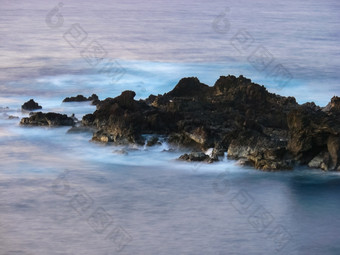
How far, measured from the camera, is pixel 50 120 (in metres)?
23.2

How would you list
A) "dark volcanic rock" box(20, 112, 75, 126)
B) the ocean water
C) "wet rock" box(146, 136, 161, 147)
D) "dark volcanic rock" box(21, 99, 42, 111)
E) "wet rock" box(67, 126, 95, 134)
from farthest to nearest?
"dark volcanic rock" box(21, 99, 42, 111) → "dark volcanic rock" box(20, 112, 75, 126) → "wet rock" box(67, 126, 95, 134) → "wet rock" box(146, 136, 161, 147) → the ocean water

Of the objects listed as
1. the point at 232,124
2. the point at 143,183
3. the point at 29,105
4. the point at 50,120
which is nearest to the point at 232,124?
the point at 232,124

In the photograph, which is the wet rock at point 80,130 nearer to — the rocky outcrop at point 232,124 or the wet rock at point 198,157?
the rocky outcrop at point 232,124

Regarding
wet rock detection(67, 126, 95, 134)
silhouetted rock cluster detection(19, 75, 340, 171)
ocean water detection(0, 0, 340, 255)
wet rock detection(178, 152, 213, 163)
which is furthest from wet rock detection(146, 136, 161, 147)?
wet rock detection(67, 126, 95, 134)

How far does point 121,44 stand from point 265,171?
2564cm

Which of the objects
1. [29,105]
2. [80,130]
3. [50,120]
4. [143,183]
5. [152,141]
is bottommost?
[143,183]

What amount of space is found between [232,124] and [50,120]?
5.09m

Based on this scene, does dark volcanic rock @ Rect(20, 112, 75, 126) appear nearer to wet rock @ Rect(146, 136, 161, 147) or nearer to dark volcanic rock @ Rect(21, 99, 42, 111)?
dark volcanic rock @ Rect(21, 99, 42, 111)

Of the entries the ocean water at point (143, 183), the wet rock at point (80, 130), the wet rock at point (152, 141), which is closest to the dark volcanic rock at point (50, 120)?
the ocean water at point (143, 183)

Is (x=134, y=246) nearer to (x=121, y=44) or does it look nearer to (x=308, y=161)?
(x=308, y=161)

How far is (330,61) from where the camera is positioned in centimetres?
3772

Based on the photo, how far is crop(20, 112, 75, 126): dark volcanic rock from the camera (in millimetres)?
23266

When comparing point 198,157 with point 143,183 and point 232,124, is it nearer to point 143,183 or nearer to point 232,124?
point 143,183

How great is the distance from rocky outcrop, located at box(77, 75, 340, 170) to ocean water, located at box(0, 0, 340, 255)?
0.39 metres
